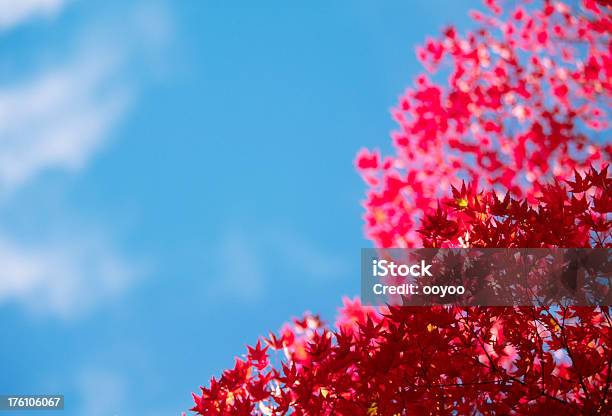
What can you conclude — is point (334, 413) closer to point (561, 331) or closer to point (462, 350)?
point (462, 350)

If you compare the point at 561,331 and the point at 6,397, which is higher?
the point at 6,397

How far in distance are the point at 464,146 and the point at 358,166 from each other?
1.81 m

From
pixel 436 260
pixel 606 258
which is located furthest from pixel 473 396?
pixel 606 258

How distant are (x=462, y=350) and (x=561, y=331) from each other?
25.4 inches

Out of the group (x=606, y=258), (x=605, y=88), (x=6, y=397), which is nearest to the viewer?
(x=606, y=258)

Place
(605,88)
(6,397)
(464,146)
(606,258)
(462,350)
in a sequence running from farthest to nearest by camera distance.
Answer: (464,146) → (605,88) → (6,397) → (462,350) → (606,258)

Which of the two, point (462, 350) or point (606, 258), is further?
point (462, 350)

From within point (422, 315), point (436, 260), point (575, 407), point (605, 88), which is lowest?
point (575, 407)

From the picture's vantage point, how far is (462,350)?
3770 millimetres

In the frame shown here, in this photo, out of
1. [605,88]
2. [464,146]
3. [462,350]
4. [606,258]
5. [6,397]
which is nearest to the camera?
[606,258]

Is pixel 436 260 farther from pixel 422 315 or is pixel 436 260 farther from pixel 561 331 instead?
pixel 561 331

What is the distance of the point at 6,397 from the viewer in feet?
22.1

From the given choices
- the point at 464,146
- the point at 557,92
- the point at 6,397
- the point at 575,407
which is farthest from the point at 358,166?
the point at 575,407

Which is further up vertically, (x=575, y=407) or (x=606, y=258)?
(x=606, y=258)
